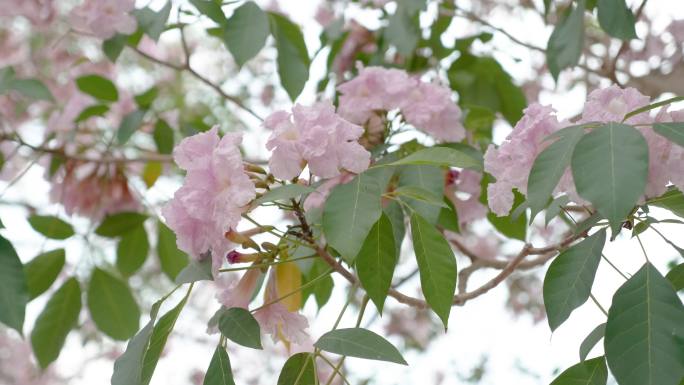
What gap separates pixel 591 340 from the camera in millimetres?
943

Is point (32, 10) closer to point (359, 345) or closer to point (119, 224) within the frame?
point (119, 224)

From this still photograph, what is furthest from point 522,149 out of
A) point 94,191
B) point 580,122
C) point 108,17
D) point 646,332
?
point 94,191

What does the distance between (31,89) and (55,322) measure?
510 millimetres

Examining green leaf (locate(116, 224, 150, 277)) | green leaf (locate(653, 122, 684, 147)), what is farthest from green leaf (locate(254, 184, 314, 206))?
green leaf (locate(116, 224, 150, 277))

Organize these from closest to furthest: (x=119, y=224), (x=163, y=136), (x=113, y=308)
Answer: (x=113, y=308) < (x=119, y=224) < (x=163, y=136)

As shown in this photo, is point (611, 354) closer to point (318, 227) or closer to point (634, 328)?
point (634, 328)

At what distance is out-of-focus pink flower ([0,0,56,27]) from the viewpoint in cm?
201

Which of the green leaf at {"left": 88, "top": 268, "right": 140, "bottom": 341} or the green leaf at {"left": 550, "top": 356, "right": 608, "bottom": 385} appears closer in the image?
the green leaf at {"left": 550, "top": 356, "right": 608, "bottom": 385}

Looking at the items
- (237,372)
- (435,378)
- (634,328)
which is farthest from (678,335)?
(237,372)

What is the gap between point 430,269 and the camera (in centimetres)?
97

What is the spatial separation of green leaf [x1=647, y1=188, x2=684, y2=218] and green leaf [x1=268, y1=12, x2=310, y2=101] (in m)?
0.83

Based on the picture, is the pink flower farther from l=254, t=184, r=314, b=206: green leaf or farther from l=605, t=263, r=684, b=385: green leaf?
l=605, t=263, r=684, b=385: green leaf

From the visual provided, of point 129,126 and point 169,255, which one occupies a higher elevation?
point 129,126

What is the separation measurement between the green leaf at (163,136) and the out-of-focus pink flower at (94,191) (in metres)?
0.12
